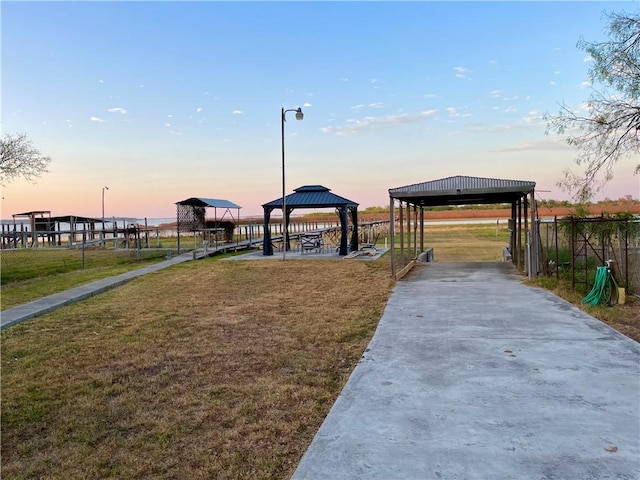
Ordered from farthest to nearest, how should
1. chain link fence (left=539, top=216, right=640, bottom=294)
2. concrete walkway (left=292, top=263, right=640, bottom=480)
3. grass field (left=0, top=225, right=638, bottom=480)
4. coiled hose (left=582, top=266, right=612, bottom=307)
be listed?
chain link fence (left=539, top=216, right=640, bottom=294) < coiled hose (left=582, top=266, right=612, bottom=307) < grass field (left=0, top=225, right=638, bottom=480) < concrete walkway (left=292, top=263, right=640, bottom=480)

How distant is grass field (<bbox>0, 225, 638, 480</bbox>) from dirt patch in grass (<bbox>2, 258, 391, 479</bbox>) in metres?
0.01

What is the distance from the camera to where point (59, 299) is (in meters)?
9.52

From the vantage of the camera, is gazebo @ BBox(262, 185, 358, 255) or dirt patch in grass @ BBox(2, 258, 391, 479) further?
gazebo @ BBox(262, 185, 358, 255)

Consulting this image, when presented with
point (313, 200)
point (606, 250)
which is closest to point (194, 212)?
point (313, 200)

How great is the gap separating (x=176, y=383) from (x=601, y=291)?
7317mm

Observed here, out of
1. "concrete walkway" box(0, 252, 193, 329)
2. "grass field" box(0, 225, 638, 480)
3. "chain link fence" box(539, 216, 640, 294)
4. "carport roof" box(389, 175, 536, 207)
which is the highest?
"carport roof" box(389, 175, 536, 207)

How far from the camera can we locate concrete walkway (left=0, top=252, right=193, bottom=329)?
7875mm

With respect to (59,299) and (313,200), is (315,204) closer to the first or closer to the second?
(313,200)

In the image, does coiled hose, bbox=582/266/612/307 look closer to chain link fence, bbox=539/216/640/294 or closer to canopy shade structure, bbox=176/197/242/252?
chain link fence, bbox=539/216/640/294

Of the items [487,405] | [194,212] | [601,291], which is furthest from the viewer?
[194,212]

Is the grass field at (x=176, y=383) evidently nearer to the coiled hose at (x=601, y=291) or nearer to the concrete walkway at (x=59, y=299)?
the concrete walkway at (x=59, y=299)

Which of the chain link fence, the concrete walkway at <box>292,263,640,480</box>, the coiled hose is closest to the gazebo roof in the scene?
the chain link fence

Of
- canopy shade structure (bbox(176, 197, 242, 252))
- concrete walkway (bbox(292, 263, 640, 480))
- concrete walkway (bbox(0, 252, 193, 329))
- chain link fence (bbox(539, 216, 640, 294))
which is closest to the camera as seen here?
concrete walkway (bbox(292, 263, 640, 480))

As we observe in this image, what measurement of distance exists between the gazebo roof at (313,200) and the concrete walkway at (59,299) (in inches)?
257
